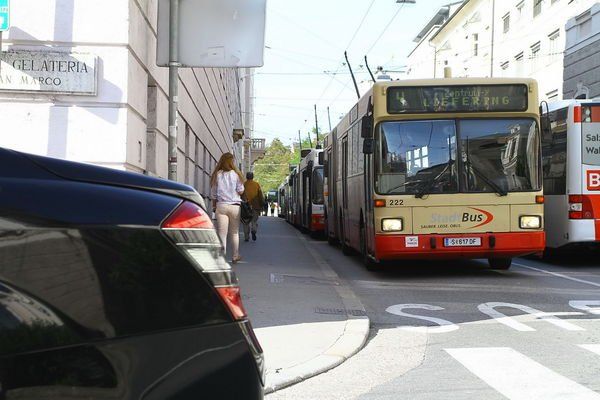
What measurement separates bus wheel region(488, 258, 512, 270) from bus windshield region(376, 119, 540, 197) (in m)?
1.80

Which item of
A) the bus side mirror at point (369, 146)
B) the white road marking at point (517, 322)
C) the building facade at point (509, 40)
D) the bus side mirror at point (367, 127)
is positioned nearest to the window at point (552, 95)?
the building facade at point (509, 40)

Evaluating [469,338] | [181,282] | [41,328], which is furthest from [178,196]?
[469,338]

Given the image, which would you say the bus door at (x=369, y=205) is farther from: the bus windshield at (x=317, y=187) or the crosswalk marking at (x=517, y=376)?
the bus windshield at (x=317, y=187)

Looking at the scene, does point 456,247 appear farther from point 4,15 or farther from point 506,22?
point 506,22

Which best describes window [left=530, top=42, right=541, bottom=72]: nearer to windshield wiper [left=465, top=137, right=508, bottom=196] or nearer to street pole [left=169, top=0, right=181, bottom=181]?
windshield wiper [left=465, top=137, right=508, bottom=196]

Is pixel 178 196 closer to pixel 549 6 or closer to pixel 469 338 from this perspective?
pixel 469 338

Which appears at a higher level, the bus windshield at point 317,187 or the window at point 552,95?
the window at point 552,95

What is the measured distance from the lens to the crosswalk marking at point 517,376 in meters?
4.45

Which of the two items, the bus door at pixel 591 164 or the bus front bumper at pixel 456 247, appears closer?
the bus front bumper at pixel 456 247

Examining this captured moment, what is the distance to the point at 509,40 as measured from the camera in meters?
40.9

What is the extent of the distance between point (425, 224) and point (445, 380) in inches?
204

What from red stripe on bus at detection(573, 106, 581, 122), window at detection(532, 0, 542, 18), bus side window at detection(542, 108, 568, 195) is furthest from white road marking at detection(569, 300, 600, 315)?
window at detection(532, 0, 542, 18)

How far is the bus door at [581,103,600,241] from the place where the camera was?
A: 11578 mm

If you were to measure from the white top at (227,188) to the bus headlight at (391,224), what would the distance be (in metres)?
2.47
